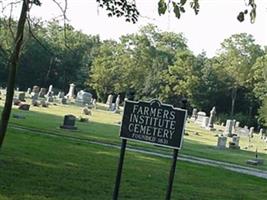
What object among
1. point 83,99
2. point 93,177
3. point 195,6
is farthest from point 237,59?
point 195,6

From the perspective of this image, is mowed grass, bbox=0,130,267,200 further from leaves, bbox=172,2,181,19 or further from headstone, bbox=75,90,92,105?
headstone, bbox=75,90,92,105

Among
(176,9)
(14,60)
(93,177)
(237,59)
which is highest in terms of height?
(237,59)

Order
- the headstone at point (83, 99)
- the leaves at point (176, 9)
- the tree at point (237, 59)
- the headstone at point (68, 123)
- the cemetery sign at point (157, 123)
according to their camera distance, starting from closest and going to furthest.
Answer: the leaves at point (176, 9), the cemetery sign at point (157, 123), the headstone at point (68, 123), the headstone at point (83, 99), the tree at point (237, 59)

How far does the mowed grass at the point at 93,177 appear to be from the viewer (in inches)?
400

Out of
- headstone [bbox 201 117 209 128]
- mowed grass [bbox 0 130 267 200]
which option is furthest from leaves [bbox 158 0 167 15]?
headstone [bbox 201 117 209 128]

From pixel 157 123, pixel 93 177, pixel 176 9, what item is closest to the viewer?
pixel 176 9

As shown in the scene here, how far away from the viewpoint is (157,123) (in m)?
7.64

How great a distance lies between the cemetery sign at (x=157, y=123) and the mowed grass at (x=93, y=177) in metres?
2.44

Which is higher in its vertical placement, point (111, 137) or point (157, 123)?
point (157, 123)

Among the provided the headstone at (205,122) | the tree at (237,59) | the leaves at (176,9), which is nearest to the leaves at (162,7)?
the leaves at (176,9)

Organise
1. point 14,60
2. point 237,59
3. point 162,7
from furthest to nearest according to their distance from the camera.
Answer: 1. point 237,59
2. point 14,60
3. point 162,7

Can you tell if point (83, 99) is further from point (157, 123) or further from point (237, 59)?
point (157, 123)

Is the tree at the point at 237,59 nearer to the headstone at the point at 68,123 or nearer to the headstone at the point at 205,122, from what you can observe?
the headstone at the point at 205,122

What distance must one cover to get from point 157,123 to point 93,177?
5.10 m
